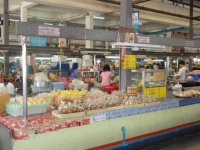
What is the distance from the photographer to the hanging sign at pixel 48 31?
2.99 metres

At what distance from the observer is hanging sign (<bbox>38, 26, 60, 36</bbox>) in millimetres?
2986

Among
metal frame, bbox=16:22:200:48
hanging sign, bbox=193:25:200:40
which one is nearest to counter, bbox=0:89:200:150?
metal frame, bbox=16:22:200:48

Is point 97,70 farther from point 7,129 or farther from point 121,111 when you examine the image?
point 7,129

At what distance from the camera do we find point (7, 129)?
112 inches

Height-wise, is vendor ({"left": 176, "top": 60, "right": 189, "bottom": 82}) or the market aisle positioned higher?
vendor ({"left": 176, "top": 60, "right": 189, "bottom": 82})

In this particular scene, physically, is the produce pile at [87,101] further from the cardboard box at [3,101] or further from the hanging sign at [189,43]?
the hanging sign at [189,43]

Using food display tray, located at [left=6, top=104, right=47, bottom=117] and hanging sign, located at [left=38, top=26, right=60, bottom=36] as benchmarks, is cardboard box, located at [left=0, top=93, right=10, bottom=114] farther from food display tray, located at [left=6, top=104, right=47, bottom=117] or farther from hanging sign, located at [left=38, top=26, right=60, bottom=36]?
hanging sign, located at [left=38, top=26, right=60, bottom=36]

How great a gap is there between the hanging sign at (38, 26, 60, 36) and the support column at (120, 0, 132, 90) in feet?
7.52

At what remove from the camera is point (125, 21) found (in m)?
5.08

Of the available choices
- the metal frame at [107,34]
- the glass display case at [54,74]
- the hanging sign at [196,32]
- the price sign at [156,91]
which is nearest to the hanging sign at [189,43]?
the metal frame at [107,34]

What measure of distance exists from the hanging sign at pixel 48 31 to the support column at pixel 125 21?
229 centimetres

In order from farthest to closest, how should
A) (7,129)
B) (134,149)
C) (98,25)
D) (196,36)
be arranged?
(98,25) < (196,36) < (134,149) < (7,129)

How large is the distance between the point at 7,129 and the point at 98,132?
1.33m

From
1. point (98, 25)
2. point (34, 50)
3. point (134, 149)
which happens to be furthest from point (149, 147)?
point (98, 25)
